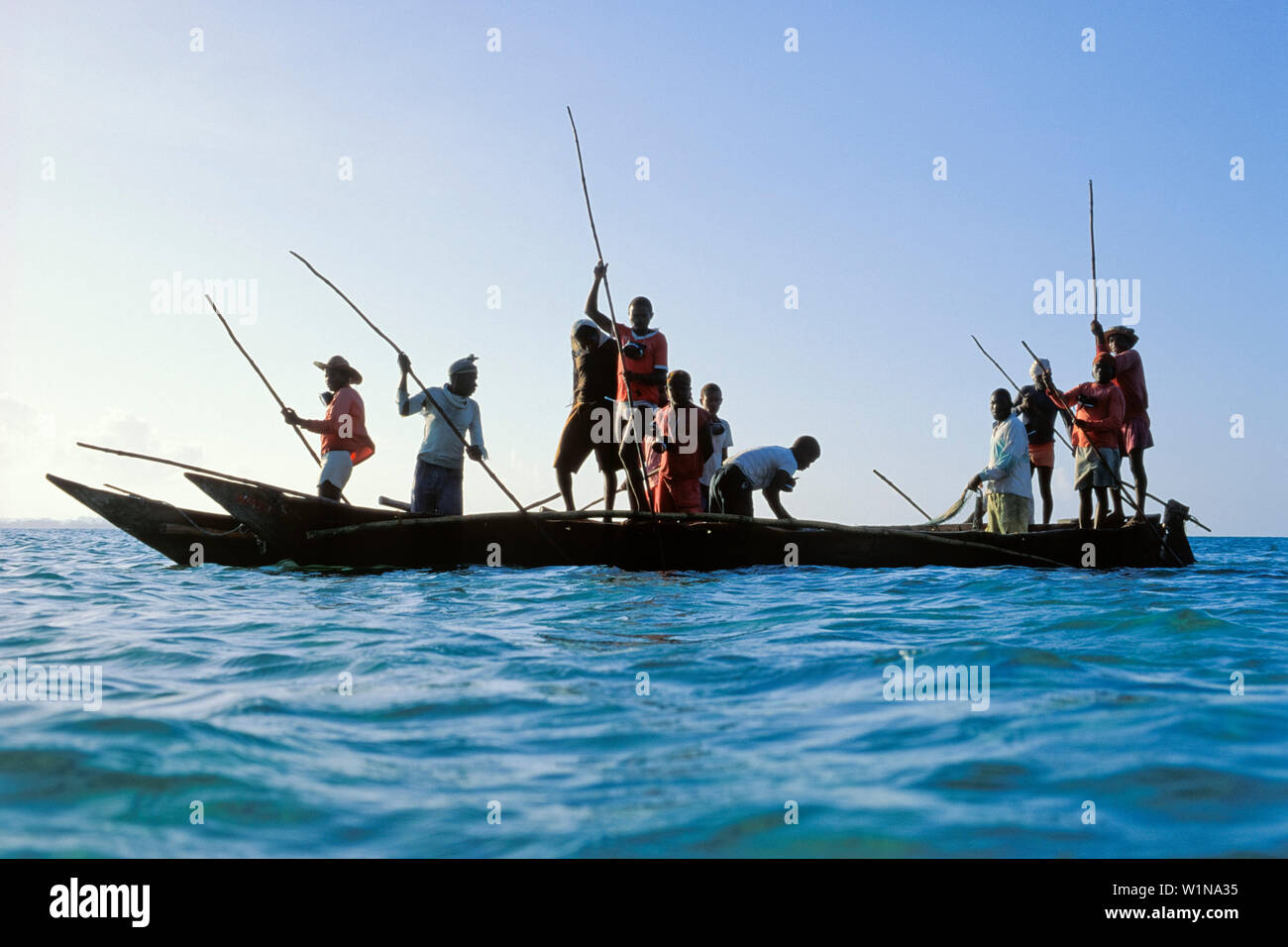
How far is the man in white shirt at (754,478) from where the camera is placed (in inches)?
359

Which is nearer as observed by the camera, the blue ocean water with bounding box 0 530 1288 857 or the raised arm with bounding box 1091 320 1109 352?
the blue ocean water with bounding box 0 530 1288 857

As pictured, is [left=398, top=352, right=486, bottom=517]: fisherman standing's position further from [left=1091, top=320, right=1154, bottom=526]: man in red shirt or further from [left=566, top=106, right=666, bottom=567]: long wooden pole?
[left=1091, top=320, right=1154, bottom=526]: man in red shirt

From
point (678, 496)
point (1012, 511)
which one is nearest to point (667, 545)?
point (678, 496)

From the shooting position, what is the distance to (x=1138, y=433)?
9.47 metres

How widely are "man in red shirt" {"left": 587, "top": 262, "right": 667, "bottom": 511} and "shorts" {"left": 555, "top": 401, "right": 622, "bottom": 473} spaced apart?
261 mm

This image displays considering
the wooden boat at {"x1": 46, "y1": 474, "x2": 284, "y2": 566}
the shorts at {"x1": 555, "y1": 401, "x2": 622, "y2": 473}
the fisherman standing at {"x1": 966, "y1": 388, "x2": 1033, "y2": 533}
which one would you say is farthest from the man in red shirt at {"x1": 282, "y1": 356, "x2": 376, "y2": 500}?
the fisherman standing at {"x1": 966, "y1": 388, "x2": 1033, "y2": 533}

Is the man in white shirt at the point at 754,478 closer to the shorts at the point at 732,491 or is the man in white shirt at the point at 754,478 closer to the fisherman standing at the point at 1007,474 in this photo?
the shorts at the point at 732,491

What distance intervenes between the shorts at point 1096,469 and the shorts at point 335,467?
24.1 feet

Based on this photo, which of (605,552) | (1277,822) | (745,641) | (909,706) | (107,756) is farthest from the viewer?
(605,552)

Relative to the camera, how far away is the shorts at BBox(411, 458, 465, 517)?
9.32 metres
